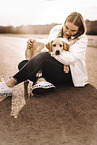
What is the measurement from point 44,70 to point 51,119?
1072mm

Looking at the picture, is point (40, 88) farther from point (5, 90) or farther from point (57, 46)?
point (57, 46)

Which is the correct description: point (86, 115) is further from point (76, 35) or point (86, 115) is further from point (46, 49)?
point (46, 49)

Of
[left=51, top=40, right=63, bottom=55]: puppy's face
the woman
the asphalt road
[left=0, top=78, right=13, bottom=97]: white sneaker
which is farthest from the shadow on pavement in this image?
[left=51, top=40, right=63, bottom=55]: puppy's face

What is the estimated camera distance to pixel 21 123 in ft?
6.94

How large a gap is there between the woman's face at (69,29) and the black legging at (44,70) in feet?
1.72

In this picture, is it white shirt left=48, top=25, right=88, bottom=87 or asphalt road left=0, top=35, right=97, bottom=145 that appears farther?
white shirt left=48, top=25, right=88, bottom=87

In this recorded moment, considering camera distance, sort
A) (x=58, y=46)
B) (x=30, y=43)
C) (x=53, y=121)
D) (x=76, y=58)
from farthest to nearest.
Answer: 1. (x=30, y=43)
2. (x=58, y=46)
3. (x=76, y=58)
4. (x=53, y=121)

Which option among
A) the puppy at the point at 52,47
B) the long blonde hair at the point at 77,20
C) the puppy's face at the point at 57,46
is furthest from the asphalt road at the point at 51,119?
the long blonde hair at the point at 77,20

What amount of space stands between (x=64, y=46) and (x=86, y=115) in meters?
1.37

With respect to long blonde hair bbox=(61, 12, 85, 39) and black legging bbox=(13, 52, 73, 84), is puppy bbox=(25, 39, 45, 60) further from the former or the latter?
long blonde hair bbox=(61, 12, 85, 39)

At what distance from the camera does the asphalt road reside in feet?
5.98

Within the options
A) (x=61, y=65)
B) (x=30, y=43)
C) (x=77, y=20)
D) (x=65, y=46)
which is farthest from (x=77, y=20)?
(x=30, y=43)

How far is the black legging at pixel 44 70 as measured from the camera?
111 inches

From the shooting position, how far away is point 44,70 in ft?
10.1
